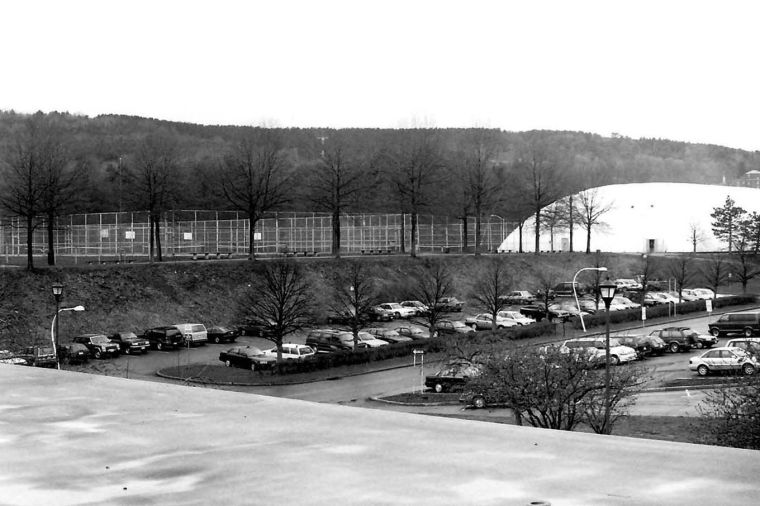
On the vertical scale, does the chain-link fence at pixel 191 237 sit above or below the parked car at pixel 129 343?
above

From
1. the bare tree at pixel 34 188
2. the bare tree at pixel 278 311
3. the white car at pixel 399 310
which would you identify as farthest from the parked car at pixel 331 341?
the bare tree at pixel 34 188

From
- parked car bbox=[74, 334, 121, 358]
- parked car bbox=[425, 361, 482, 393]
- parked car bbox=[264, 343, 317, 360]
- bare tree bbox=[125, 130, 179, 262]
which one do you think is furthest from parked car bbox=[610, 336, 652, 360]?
bare tree bbox=[125, 130, 179, 262]

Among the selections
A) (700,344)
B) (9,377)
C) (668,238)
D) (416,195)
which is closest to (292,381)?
(700,344)

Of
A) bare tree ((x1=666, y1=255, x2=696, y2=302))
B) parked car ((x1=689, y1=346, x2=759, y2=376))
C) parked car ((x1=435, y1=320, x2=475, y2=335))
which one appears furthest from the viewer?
bare tree ((x1=666, y1=255, x2=696, y2=302))

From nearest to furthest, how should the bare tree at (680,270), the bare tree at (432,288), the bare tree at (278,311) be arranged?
1. the bare tree at (278,311)
2. the bare tree at (432,288)
3. the bare tree at (680,270)

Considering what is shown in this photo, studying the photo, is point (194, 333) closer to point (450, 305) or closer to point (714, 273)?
point (450, 305)

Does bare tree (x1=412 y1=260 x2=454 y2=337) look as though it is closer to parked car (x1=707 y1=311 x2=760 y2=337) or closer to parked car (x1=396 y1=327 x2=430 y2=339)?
parked car (x1=396 y1=327 x2=430 y2=339)

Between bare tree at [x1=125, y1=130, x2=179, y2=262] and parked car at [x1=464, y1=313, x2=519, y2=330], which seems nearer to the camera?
parked car at [x1=464, y1=313, x2=519, y2=330]

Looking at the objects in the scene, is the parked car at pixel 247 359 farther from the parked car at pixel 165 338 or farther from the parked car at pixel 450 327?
the parked car at pixel 450 327

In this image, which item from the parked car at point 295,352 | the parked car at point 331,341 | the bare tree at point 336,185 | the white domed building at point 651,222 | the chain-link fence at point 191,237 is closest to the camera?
the parked car at point 295,352
